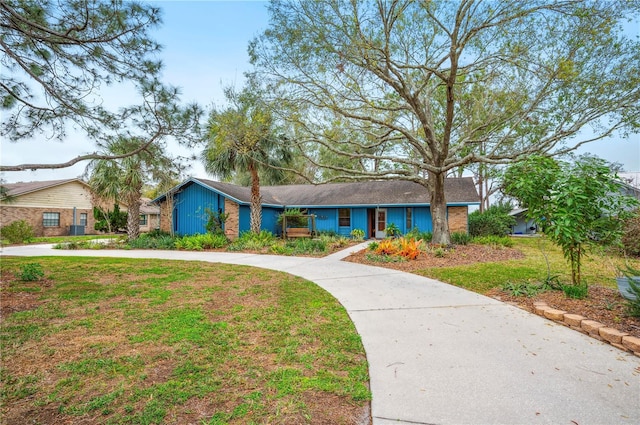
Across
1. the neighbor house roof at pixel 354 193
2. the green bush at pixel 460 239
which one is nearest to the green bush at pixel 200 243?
the neighbor house roof at pixel 354 193

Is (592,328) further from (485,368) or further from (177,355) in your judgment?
(177,355)

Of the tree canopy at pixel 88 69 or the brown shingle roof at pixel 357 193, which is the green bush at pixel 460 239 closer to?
the brown shingle roof at pixel 357 193

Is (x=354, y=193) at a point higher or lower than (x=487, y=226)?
higher

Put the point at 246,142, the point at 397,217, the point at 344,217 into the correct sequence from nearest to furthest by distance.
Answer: the point at 246,142 → the point at 397,217 → the point at 344,217

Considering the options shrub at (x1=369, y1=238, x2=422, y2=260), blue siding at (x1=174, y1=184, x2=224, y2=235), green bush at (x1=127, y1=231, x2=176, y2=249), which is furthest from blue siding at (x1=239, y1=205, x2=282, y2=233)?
shrub at (x1=369, y1=238, x2=422, y2=260)

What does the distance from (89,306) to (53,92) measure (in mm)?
3674

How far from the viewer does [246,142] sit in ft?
41.2

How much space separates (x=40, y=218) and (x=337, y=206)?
21927 mm

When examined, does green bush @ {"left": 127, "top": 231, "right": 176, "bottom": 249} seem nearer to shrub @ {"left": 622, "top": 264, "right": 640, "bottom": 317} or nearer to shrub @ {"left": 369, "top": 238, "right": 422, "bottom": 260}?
shrub @ {"left": 369, "top": 238, "right": 422, "bottom": 260}

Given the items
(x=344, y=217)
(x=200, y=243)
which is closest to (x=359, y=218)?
(x=344, y=217)

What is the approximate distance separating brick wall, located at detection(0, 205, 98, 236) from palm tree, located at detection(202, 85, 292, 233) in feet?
54.0

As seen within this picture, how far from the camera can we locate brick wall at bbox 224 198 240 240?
16.3 m

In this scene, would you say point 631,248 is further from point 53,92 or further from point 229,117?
point 53,92

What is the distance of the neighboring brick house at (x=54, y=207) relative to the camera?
21.0 m
